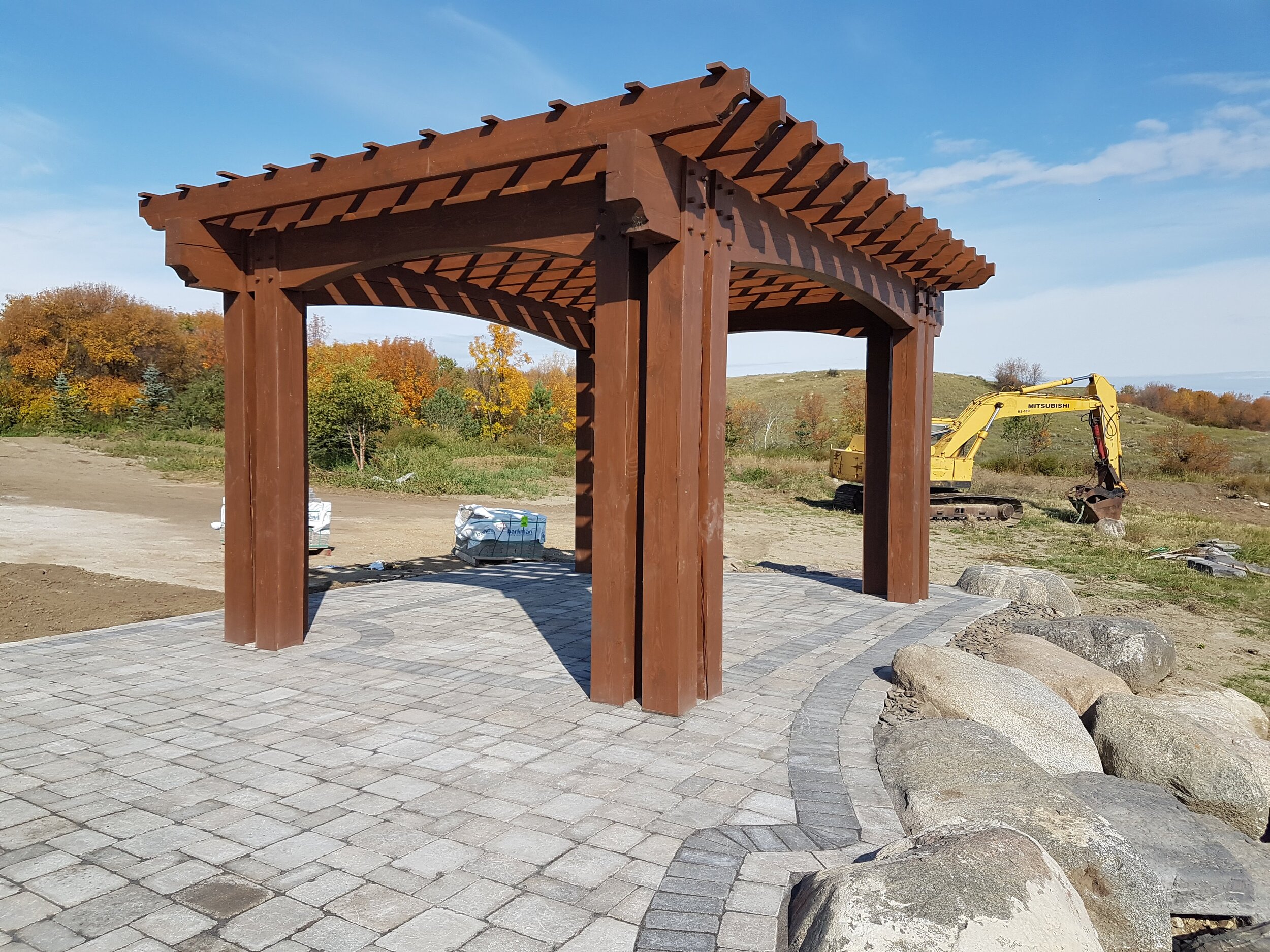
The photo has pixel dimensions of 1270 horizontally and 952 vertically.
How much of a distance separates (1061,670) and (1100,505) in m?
13.6

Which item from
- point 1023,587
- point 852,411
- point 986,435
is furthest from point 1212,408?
point 1023,587

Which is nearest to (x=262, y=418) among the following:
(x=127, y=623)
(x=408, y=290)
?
(x=408, y=290)

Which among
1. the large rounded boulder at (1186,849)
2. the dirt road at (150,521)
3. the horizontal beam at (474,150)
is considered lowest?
the large rounded boulder at (1186,849)

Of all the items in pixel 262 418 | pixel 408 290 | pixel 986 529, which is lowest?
pixel 986 529

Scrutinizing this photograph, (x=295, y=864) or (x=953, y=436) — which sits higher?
(x=953, y=436)

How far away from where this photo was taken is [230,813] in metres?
3.50

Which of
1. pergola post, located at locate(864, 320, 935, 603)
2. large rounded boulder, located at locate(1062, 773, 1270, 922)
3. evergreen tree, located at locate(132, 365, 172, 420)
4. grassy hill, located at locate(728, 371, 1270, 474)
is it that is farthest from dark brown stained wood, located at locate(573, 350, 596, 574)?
evergreen tree, located at locate(132, 365, 172, 420)

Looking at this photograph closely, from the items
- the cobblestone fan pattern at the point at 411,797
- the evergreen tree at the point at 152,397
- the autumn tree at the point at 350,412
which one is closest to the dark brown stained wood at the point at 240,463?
the cobblestone fan pattern at the point at 411,797

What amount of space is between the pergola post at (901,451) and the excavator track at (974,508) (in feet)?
34.4

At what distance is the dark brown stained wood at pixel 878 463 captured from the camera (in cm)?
868

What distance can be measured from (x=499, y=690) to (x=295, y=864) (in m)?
2.32

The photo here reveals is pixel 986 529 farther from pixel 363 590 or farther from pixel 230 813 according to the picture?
pixel 230 813

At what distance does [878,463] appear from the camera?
8.81 meters

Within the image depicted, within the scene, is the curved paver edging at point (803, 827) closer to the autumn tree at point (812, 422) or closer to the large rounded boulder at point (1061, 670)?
the large rounded boulder at point (1061, 670)
